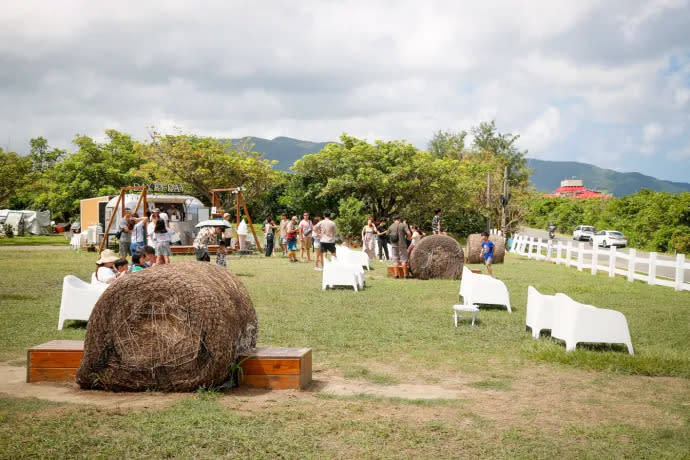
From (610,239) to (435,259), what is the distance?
31.0 m

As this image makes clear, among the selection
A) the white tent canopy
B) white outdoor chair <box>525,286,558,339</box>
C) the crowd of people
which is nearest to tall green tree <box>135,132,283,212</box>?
the white tent canopy

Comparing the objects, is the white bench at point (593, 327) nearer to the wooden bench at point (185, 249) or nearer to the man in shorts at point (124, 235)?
the man in shorts at point (124, 235)

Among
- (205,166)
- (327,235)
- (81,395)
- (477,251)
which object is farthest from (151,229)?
(205,166)

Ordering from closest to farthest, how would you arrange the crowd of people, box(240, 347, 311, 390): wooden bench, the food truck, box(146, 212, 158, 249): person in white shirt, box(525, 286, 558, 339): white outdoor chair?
box(240, 347, 311, 390): wooden bench, box(525, 286, 558, 339): white outdoor chair, the crowd of people, box(146, 212, 158, 249): person in white shirt, the food truck

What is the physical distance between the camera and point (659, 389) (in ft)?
23.7

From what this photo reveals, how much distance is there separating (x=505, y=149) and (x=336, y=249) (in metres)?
59.3

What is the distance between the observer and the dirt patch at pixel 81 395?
636 cm

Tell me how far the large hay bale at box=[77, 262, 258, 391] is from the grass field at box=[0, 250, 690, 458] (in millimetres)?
354

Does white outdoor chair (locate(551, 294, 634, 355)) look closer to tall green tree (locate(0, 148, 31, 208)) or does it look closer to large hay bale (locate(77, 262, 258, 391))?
large hay bale (locate(77, 262, 258, 391))

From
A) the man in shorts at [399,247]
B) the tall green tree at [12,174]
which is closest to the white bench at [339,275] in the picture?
the man in shorts at [399,247]

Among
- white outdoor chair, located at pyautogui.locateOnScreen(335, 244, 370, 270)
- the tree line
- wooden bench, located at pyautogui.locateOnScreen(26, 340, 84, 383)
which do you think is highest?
the tree line

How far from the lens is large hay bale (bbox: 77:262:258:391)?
6695 mm

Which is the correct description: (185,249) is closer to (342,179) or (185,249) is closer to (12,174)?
(342,179)

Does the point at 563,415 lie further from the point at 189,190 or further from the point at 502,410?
the point at 189,190
